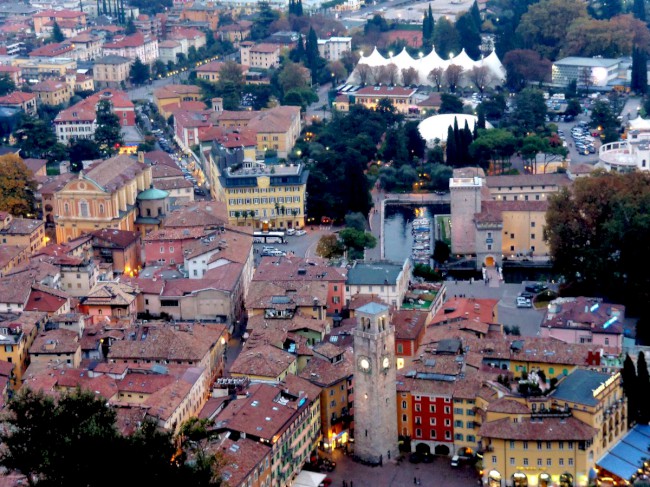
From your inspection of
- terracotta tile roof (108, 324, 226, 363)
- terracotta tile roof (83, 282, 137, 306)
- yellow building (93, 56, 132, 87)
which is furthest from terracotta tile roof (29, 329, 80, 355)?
yellow building (93, 56, 132, 87)

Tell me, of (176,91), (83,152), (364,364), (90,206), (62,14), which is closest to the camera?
(364,364)

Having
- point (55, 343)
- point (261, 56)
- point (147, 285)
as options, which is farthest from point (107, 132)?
point (55, 343)

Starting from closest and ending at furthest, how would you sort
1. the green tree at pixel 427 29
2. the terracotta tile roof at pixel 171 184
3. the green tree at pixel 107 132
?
the terracotta tile roof at pixel 171 184 < the green tree at pixel 107 132 < the green tree at pixel 427 29

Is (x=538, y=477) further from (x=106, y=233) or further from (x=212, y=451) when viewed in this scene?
(x=106, y=233)

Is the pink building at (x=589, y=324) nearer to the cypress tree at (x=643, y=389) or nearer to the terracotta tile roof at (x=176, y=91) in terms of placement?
the cypress tree at (x=643, y=389)

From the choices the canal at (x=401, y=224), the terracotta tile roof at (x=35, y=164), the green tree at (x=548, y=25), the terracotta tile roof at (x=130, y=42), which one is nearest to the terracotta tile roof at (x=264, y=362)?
the canal at (x=401, y=224)

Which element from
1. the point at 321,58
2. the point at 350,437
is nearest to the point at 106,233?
the point at 350,437

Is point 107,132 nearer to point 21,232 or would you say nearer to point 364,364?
point 21,232
